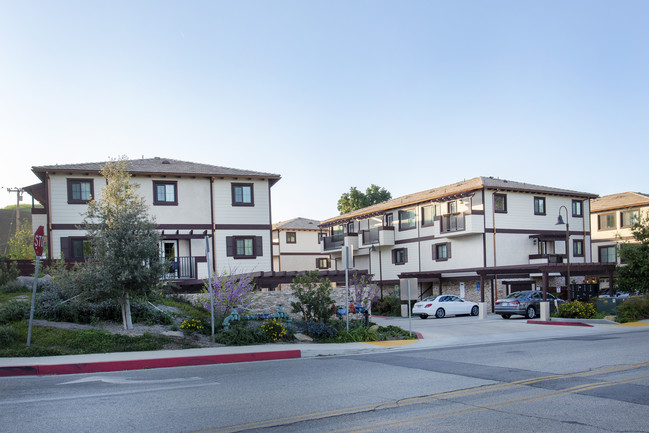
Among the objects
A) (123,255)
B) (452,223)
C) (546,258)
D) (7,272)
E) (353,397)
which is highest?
(452,223)

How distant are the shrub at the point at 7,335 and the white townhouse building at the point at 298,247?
40.1 m

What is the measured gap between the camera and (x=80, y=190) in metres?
28.7

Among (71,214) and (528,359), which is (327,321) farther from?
(71,214)

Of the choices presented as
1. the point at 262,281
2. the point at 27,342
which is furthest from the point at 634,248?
the point at 27,342

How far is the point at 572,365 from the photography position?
11.2m

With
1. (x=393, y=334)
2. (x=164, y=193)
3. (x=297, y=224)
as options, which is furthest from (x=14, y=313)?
(x=297, y=224)

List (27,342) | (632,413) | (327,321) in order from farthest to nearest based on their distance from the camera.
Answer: (327,321) → (27,342) → (632,413)

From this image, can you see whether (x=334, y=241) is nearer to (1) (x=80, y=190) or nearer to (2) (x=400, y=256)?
(2) (x=400, y=256)

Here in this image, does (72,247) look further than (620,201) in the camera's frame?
No

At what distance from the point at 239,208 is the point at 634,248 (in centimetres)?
2078

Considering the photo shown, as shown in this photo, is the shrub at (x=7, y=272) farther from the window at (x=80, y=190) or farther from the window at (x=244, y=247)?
the window at (x=244, y=247)

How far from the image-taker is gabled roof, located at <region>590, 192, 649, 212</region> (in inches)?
1828

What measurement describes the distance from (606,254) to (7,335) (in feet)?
158

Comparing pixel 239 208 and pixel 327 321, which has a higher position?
pixel 239 208
